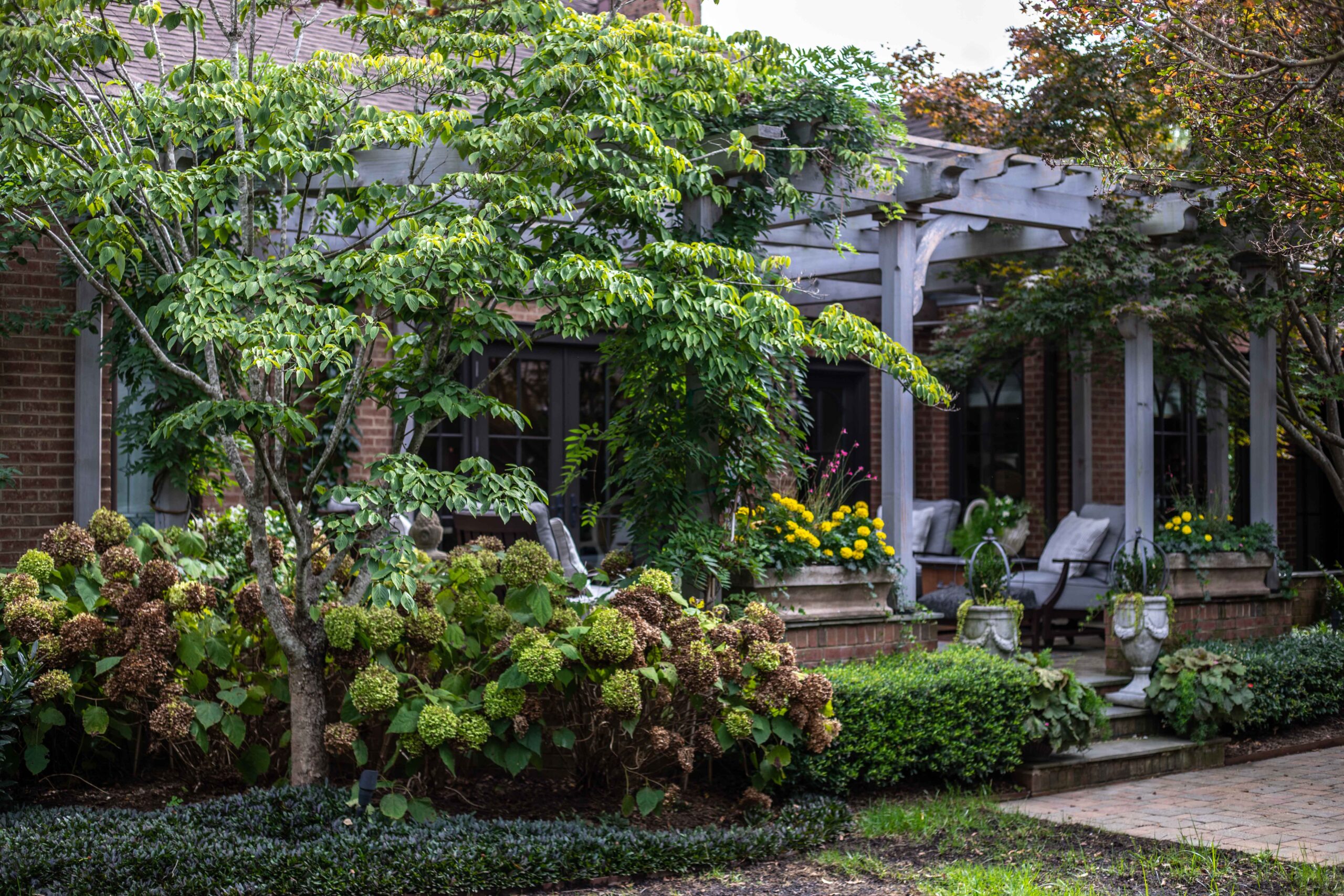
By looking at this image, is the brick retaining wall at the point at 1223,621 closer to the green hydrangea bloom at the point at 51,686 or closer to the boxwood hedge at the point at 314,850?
the boxwood hedge at the point at 314,850

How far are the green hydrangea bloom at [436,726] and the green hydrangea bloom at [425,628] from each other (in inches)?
16.4

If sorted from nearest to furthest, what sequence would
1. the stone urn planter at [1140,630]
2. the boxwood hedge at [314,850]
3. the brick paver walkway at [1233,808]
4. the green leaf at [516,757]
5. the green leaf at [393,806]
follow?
the boxwood hedge at [314,850], the green leaf at [393,806], the green leaf at [516,757], the brick paver walkway at [1233,808], the stone urn planter at [1140,630]

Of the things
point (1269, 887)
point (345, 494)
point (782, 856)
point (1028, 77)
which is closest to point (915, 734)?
point (782, 856)

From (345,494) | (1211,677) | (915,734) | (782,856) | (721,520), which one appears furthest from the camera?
(1211,677)

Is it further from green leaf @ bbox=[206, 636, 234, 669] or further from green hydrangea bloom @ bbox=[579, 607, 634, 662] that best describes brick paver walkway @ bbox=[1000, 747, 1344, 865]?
green leaf @ bbox=[206, 636, 234, 669]

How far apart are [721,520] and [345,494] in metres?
2.24

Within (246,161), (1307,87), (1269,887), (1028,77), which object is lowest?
(1269,887)

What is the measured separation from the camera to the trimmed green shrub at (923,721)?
18.7 ft

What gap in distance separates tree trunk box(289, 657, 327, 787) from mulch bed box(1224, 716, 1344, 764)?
487 cm

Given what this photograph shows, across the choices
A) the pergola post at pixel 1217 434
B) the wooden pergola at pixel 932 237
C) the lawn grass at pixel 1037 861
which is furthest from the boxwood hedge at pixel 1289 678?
the lawn grass at pixel 1037 861

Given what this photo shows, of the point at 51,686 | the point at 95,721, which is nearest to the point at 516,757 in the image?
the point at 95,721

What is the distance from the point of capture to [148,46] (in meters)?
5.05

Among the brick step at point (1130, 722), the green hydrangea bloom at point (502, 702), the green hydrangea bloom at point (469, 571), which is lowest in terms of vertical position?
the brick step at point (1130, 722)

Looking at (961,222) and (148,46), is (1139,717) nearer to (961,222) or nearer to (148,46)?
(961,222)
